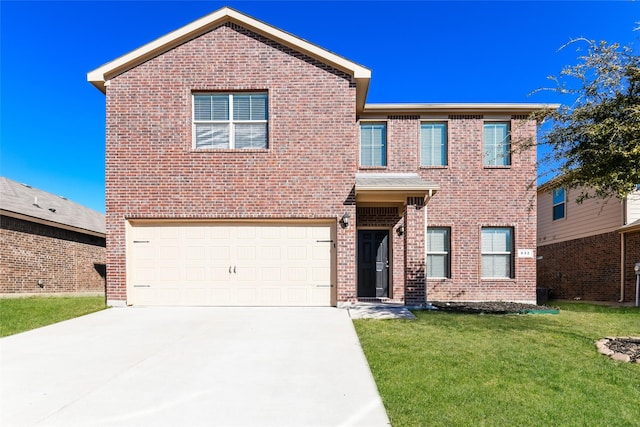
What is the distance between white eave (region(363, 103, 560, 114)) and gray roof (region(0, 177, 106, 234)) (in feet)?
41.3

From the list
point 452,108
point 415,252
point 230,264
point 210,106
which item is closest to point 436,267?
point 415,252

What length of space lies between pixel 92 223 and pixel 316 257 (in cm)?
1342

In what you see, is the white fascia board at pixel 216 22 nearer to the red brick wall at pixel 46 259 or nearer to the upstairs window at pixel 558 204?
the red brick wall at pixel 46 259

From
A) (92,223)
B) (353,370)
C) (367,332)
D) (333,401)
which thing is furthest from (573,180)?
(92,223)

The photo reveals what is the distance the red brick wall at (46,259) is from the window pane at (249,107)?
9.43 m

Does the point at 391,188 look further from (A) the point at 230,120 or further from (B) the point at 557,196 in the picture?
(B) the point at 557,196

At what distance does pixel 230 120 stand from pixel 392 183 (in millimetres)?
4432

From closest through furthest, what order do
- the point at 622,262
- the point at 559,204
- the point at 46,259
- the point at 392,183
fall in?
the point at 392,183 < the point at 622,262 < the point at 46,259 < the point at 559,204

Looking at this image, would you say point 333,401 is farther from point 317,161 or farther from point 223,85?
point 223,85

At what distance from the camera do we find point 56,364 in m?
5.28

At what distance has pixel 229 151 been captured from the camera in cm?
985

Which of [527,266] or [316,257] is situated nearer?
[316,257]

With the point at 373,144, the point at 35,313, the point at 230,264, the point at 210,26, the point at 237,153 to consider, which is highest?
the point at 210,26

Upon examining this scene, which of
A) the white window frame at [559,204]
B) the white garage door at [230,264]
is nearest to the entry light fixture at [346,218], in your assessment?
the white garage door at [230,264]
